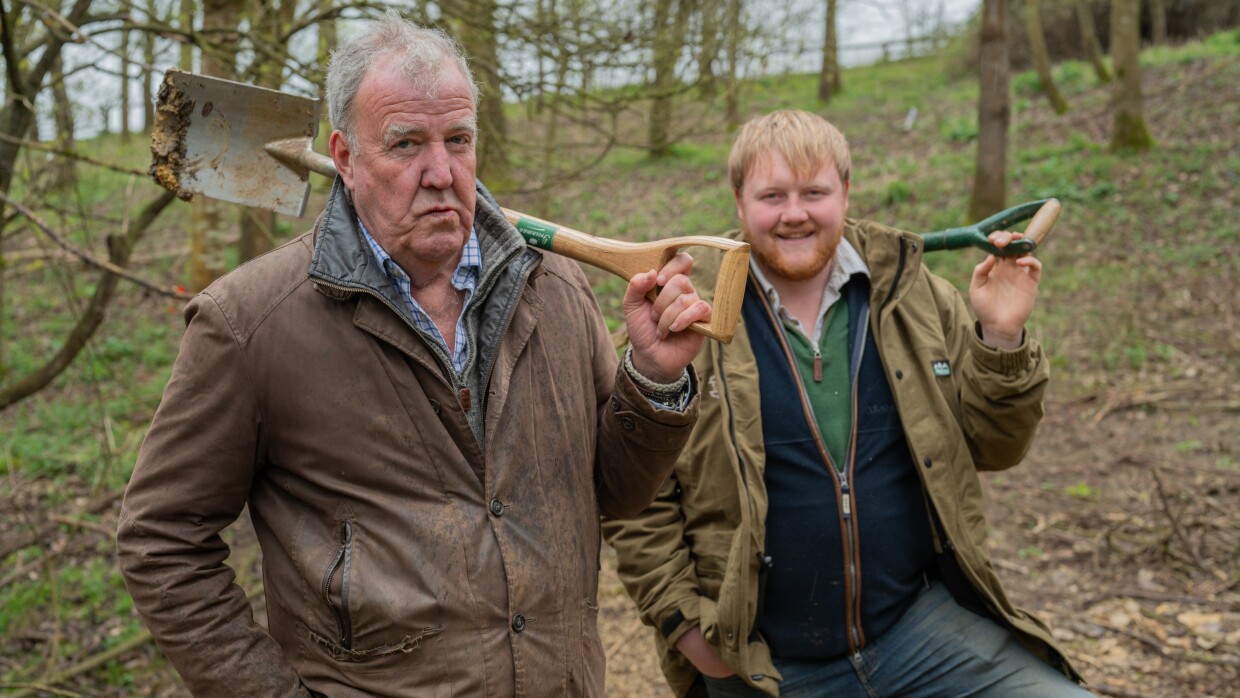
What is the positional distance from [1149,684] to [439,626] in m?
3.25

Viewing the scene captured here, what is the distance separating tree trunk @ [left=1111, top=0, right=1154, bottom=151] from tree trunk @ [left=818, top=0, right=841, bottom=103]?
660 centimetres

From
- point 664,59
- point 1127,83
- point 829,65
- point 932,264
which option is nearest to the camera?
point 664,59

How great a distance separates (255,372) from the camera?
190cm

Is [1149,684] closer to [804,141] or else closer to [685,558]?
[685,558]

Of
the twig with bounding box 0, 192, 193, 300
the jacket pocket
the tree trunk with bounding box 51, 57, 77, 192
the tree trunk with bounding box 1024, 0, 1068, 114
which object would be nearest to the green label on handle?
the jacket pocket

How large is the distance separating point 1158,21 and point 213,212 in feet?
55.5

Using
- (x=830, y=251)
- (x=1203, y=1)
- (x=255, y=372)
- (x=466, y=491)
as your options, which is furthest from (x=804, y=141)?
(x=1203, y=1)

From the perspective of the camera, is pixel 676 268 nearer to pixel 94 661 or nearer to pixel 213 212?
pixel 213 212

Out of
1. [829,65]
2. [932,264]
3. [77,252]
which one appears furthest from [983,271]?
[829,65]

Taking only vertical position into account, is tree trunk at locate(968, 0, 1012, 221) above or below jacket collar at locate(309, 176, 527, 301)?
above

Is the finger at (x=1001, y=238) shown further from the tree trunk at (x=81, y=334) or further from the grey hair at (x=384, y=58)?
the tree trunk at (x=81, y=334)

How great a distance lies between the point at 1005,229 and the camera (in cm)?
279

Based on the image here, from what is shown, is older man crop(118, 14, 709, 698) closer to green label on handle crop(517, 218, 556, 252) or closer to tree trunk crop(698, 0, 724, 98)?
green label on handle crop(517, 218, 556, 252)

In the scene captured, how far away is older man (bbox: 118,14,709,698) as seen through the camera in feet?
6.18
